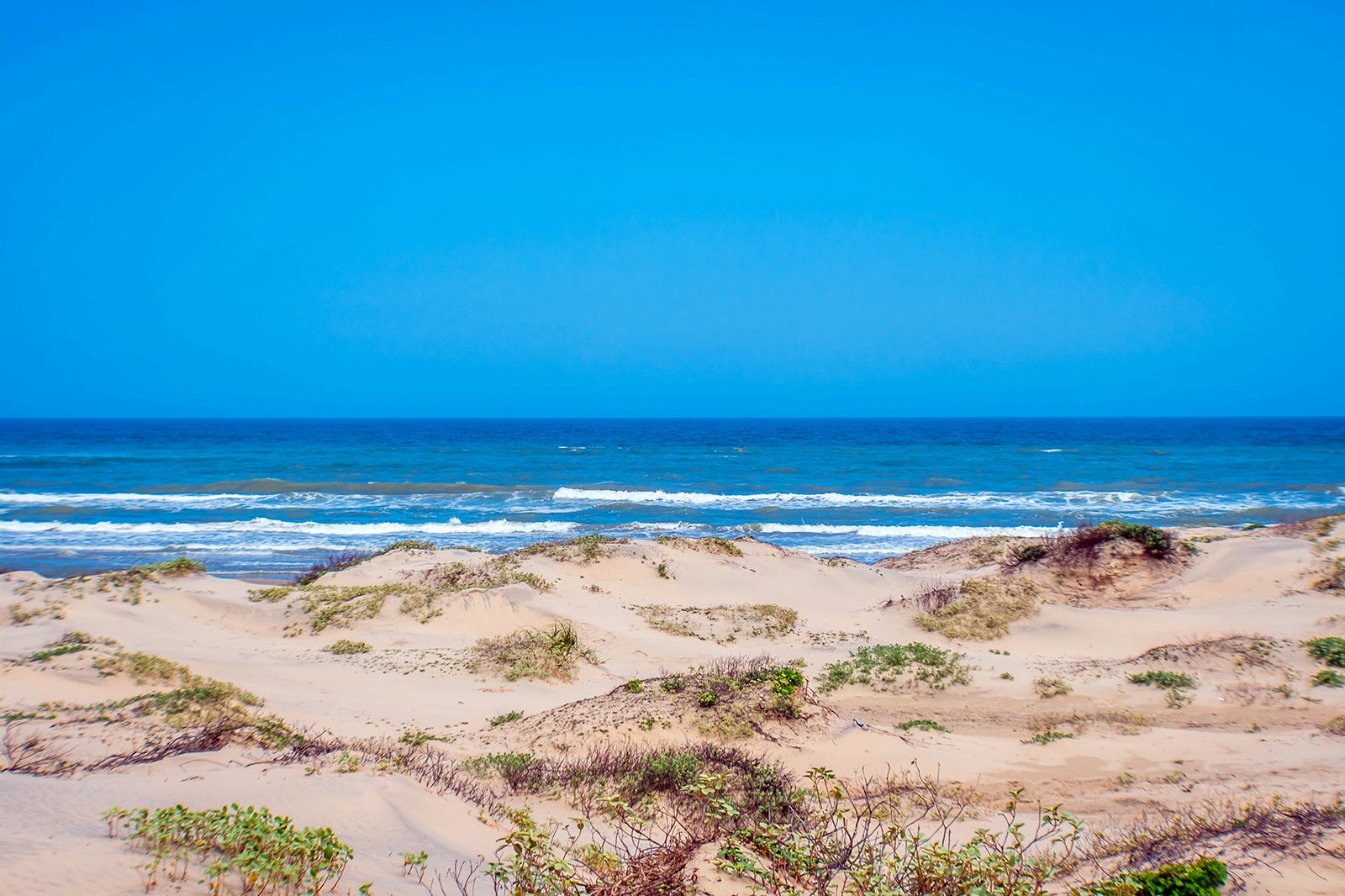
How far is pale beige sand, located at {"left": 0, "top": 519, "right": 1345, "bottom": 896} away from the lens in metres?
4.98

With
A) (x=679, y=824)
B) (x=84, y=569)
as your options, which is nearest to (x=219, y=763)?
(x=679, y=824)

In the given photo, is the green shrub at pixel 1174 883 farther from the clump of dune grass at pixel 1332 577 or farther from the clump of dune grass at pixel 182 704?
the clump of dune grass at pixel 1332 577

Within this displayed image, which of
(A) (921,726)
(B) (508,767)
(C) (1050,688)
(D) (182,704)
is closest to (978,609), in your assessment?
(C) (1050,688)

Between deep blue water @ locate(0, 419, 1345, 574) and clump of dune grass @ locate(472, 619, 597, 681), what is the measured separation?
12495mm

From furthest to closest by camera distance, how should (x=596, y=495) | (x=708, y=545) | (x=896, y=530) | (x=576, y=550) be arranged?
(x=596, y=495) → (x=896, y=530) → (x=708, y=545) → (x=576, y=550)

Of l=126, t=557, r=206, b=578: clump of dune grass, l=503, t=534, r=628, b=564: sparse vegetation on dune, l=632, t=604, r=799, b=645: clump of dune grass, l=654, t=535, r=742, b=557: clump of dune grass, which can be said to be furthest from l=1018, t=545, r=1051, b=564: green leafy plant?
l=126, t=557, r=206, b=578: clump of dune grass

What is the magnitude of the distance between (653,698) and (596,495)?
29.7 m

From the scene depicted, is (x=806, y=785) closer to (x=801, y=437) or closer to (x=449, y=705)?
(x=449, y=705)

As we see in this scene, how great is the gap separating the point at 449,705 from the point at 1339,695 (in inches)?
417

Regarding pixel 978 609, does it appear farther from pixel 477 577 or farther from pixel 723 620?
pixel 477 577

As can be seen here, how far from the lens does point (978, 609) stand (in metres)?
13.4

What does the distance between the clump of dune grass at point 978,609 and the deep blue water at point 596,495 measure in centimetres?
933

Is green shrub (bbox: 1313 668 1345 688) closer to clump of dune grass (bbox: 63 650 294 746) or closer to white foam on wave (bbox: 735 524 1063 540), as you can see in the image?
clump of dune grass (bbox: 63 650 294 746)

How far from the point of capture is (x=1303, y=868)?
4242 mm
